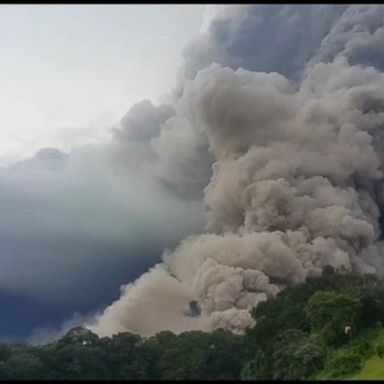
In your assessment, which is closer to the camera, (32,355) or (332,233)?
(32,355)

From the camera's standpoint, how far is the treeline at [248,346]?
1201cm

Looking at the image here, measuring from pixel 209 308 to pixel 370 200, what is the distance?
18.1 feet

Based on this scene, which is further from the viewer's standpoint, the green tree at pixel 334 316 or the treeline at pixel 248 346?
the treeline at pixel 248 346

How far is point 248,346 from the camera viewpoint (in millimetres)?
14055

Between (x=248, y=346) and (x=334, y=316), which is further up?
(x=248, y=346)

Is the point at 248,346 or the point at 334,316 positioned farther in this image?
the point at 248,346

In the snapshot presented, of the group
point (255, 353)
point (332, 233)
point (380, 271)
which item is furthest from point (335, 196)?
point (255, 353)

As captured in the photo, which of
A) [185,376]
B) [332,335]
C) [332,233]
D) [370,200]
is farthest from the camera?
[370,200]

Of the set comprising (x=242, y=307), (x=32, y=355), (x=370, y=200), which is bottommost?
(x=32, y=355)

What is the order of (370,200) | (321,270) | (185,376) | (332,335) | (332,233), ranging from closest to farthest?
(332,335), (185,376), (321,270), (332,233), (370,200)

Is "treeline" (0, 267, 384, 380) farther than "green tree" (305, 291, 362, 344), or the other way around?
"treeline" (0, 267, 384, 380)

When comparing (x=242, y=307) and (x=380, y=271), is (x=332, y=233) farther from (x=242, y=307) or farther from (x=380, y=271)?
(x=242, y=307)

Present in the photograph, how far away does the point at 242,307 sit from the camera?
17.1m

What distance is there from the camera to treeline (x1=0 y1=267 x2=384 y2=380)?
1201 centimetres
